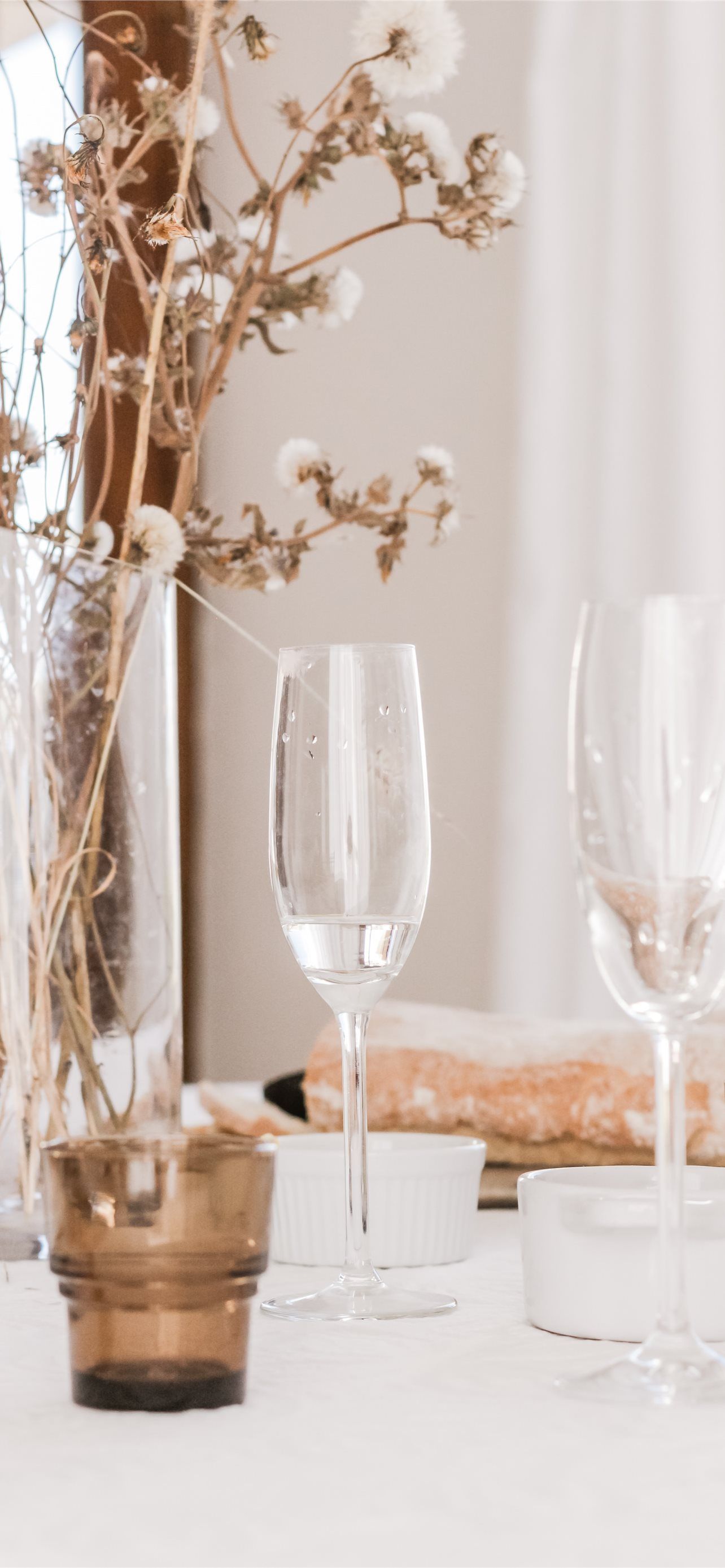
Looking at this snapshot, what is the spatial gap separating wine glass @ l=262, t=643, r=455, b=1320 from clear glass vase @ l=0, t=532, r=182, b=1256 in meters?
0.12

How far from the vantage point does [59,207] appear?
0.76 meters

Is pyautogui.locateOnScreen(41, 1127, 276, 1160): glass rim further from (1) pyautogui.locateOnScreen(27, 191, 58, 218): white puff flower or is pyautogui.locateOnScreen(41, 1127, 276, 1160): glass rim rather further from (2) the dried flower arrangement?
(1) pyautogui.locateOnScreen(27, 191, 58, 218): white puff flower

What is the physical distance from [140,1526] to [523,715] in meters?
1.79

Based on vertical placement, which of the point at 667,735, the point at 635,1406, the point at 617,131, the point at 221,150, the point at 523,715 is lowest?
the point at 635,1406

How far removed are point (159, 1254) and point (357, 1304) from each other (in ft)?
0.60

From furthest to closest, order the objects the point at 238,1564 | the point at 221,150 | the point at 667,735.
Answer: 1. the point at 221,150
2. the point at 667,735
3. the point at 238,1564

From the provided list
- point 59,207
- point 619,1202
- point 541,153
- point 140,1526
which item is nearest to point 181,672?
point 541,153

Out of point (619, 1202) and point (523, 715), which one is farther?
point (523, 715)

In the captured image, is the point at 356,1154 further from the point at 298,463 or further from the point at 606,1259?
the point at 298,463

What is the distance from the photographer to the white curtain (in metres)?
1.97

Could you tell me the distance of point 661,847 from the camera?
1.39ft

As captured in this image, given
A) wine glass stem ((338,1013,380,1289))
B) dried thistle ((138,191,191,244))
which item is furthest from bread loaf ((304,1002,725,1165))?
dried thistle ((138,191,191,244))

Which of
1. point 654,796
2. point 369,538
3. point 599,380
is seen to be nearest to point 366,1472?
point 654,796

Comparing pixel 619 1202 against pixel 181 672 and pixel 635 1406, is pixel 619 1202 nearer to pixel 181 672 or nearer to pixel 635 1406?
pixel 635 1406
